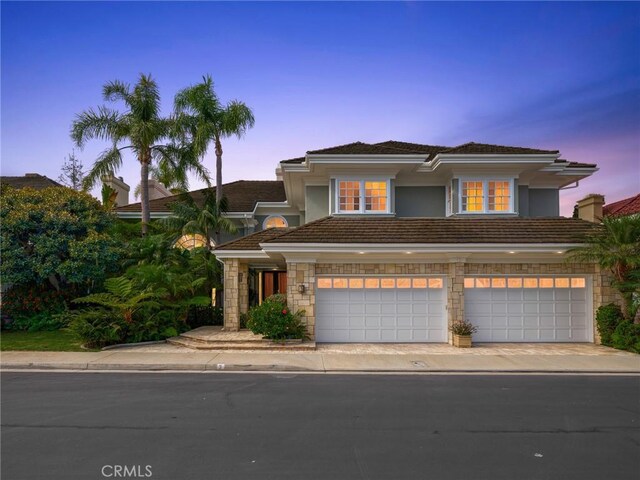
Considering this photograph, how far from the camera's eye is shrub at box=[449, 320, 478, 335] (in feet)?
45.7

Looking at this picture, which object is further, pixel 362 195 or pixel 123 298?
pixel 362 195

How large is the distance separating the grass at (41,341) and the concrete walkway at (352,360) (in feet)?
2.28

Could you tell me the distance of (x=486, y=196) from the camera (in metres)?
17.0

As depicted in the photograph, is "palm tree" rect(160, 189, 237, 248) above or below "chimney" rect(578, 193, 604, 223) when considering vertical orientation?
below

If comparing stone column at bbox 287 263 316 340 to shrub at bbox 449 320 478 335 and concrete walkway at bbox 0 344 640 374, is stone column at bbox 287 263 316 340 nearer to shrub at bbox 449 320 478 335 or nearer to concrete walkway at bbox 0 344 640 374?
concrete walkway at bbox 0 344 640 374

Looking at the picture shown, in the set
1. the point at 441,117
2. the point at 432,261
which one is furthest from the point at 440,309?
the point at 441,117

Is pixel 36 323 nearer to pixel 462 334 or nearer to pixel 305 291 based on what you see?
pixel 305 291

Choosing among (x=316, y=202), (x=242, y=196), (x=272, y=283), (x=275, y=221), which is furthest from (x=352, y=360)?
(x=242, y=196)

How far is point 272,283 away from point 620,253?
54.0 ft

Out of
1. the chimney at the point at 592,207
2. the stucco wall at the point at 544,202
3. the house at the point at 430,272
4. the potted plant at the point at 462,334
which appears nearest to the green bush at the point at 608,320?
the house at the point at 430,272

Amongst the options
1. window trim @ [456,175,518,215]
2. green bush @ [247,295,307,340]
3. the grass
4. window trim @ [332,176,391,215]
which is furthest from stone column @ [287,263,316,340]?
window trim @ [456,175,518,215]

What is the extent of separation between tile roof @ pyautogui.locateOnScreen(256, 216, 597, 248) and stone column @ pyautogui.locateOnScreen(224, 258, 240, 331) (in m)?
3.36

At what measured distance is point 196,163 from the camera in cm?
2144

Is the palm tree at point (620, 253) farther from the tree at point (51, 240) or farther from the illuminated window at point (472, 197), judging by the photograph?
the tree at point (51, 240)
